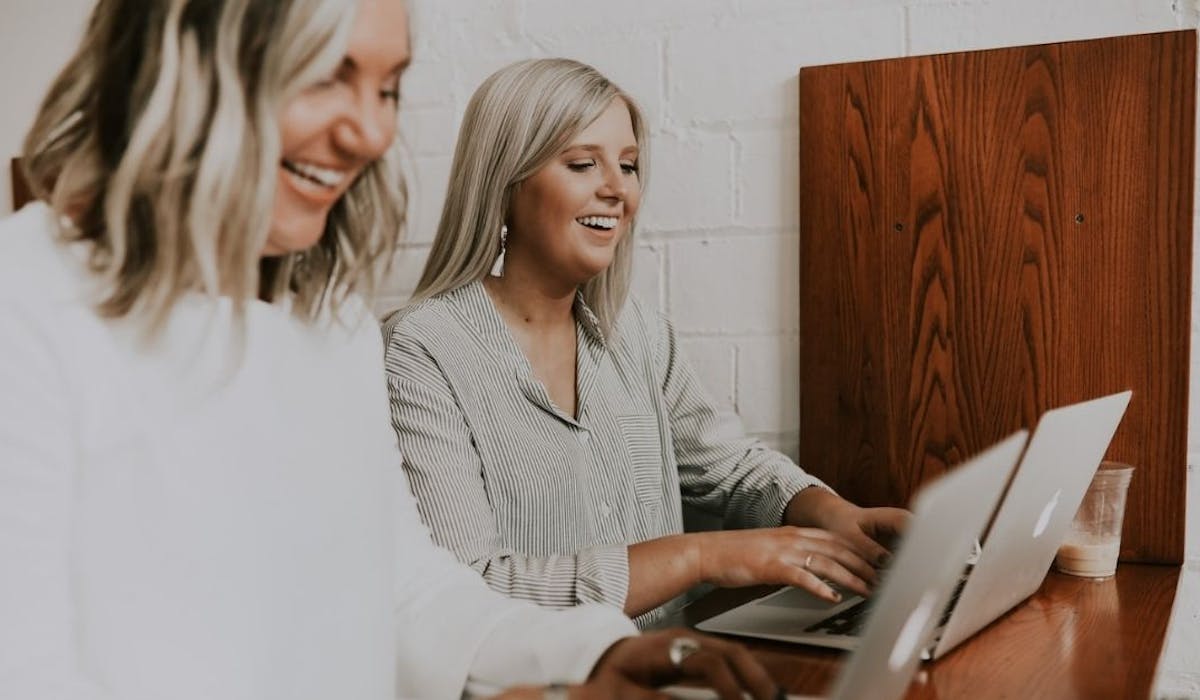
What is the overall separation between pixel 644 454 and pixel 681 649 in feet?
2.33

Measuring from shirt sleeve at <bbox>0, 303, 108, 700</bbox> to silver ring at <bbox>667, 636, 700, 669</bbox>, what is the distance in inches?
13.5

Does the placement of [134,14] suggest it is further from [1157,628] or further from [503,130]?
[1157,628]

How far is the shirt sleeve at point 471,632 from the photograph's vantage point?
830mm

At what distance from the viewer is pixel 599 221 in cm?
141

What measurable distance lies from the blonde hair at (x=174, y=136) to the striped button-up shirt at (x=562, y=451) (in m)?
0.54

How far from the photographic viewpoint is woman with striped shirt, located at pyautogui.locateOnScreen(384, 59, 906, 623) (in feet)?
3.80

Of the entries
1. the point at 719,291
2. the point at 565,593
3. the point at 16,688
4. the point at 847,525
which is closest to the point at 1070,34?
the point at 719,291

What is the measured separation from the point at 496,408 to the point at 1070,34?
32.8 inches

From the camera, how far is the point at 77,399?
2.11 feet

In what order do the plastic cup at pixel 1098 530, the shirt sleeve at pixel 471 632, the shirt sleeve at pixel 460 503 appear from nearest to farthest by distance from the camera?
the shirt sleeve at pixel 471 632, the shirt sleeve at pixel 460 503, the plastic cup at pixel 1098 530

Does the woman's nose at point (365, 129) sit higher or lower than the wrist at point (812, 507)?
higher

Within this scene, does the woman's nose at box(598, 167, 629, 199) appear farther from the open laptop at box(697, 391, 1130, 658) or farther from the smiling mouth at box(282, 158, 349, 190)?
the smiling mouth at box(282, 158, 349, 190)

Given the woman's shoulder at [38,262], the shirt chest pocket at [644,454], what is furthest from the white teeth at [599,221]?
the woman's shoulder at [38,262]

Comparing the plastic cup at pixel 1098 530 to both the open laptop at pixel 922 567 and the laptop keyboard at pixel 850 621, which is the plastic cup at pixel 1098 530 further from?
the open laptop at pixel 922 567
